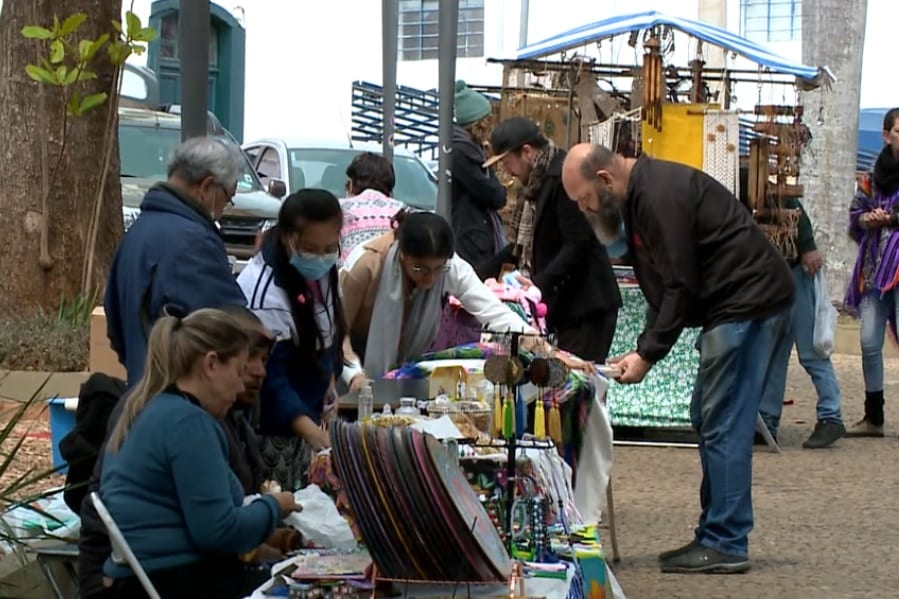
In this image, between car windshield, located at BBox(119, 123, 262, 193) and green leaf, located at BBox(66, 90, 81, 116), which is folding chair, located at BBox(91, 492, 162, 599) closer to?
green leaf, located at BBox(66, 90, 81, 116)

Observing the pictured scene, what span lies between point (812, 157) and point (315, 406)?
13792 mm

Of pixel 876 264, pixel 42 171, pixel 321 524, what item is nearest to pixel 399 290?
pixel 321 524

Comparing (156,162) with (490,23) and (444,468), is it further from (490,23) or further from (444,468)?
(490,23)

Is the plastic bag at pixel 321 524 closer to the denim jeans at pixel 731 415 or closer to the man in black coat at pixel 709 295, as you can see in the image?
the man in black coat at pixel 709 295

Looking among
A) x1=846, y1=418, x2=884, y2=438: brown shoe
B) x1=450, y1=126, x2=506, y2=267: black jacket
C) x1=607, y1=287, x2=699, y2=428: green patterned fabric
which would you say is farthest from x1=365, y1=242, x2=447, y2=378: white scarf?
x1=846, y1=418, x2=884, y2=438: brown shoe

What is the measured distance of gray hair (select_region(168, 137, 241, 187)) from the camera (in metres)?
5.72

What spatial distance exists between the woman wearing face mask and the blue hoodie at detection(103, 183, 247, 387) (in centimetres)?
30

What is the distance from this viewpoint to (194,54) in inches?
261

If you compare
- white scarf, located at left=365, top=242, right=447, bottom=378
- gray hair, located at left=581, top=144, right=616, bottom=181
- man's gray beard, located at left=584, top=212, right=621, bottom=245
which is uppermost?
gray hair, located at left=581, top=144, right=616, bottom=181

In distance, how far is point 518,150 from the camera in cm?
841

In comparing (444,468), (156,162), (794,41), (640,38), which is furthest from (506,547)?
(794,41)

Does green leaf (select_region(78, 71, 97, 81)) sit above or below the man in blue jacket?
above

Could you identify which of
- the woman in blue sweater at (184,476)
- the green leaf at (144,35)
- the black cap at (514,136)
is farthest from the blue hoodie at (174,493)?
the green leaf at (144,35)

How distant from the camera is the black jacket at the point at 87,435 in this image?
5.47 metres
